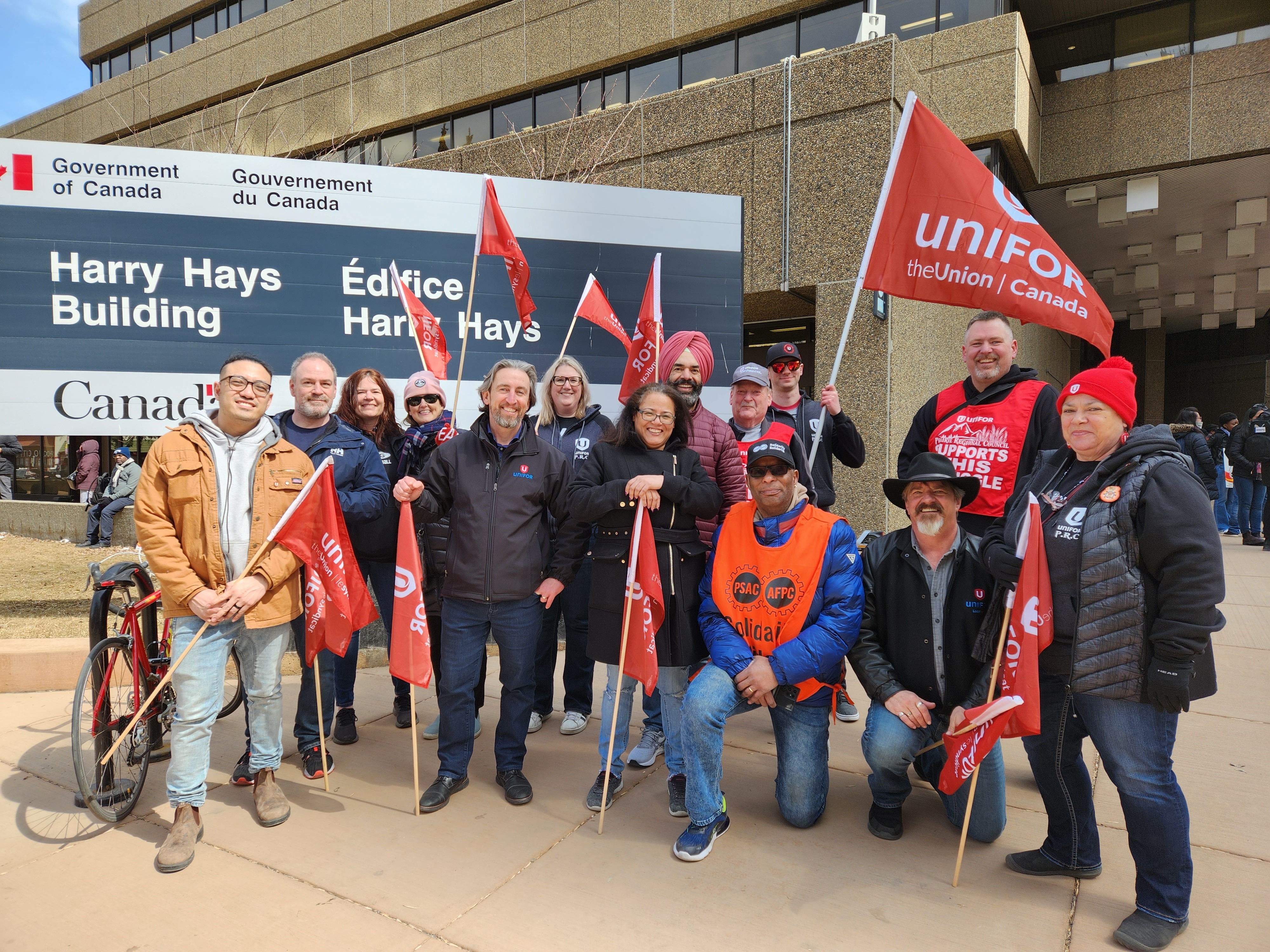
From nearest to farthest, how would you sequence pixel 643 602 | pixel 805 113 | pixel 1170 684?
pixel 1170 684 < pixel 643 602 < pixel 805 113

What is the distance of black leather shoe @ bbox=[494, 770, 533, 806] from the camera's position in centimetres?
357

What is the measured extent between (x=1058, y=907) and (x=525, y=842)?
6.58ft

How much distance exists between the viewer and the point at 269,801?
340cm

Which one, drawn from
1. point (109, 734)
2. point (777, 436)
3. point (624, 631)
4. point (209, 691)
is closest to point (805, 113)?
point (777, 436)

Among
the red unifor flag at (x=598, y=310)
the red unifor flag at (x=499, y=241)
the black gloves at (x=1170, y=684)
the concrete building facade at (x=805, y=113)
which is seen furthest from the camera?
the concrete building facade at (x=805, y=113)

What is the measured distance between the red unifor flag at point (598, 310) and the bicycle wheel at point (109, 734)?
358 centimetres

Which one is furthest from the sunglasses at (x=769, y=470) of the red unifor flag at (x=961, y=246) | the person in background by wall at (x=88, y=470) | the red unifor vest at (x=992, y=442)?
the person in background by wall at (x=88, y=470)

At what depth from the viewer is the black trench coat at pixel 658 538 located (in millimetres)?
3459

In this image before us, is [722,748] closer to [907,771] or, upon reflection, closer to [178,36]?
[907,771]

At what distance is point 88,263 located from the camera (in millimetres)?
6105

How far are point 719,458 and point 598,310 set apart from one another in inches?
90.8

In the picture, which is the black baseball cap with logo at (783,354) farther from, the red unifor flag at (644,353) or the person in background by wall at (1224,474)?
the person in background by wall at (1224,474)

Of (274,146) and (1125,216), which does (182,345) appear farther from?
(1125,216)

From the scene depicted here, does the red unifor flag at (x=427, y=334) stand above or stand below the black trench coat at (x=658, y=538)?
above
